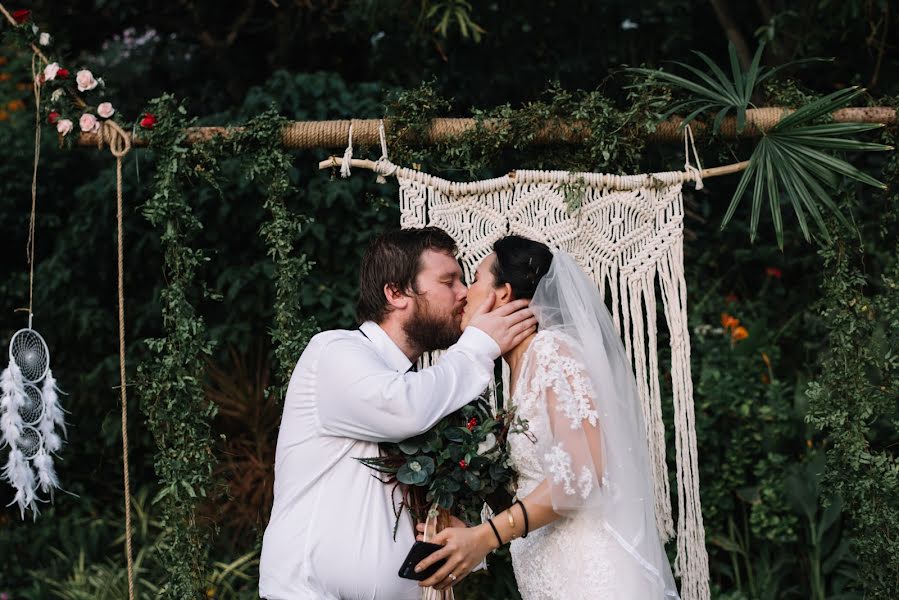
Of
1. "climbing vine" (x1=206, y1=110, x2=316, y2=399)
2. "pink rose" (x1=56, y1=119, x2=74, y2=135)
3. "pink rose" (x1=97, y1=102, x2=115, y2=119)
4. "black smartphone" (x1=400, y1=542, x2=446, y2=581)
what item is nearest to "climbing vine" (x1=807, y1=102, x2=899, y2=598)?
"black smartphone" (x1=400, y1=542, x2=446, y2=581)

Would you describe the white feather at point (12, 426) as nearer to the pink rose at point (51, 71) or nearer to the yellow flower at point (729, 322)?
the pink rose at point (51, 71)

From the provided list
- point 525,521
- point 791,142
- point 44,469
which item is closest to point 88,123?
point 44,469

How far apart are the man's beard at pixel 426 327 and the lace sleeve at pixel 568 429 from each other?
31 centimetres

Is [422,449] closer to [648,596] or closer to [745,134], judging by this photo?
[648,596]

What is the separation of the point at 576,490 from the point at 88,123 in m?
1.98

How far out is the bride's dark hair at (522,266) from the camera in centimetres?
290

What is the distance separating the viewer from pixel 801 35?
513cm

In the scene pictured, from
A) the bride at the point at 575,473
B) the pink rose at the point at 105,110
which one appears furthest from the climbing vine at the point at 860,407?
→ the pink rose at the point at 105,110

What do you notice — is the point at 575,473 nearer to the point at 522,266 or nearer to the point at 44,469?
the point at 522,266

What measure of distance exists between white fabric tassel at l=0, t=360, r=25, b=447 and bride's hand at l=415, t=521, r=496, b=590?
4.93ft

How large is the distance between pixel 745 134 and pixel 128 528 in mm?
2418

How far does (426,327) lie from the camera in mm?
2920

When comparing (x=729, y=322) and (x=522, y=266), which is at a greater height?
(x=522, y=266)

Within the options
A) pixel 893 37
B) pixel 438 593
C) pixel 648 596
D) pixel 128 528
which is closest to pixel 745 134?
pixel 648 596
